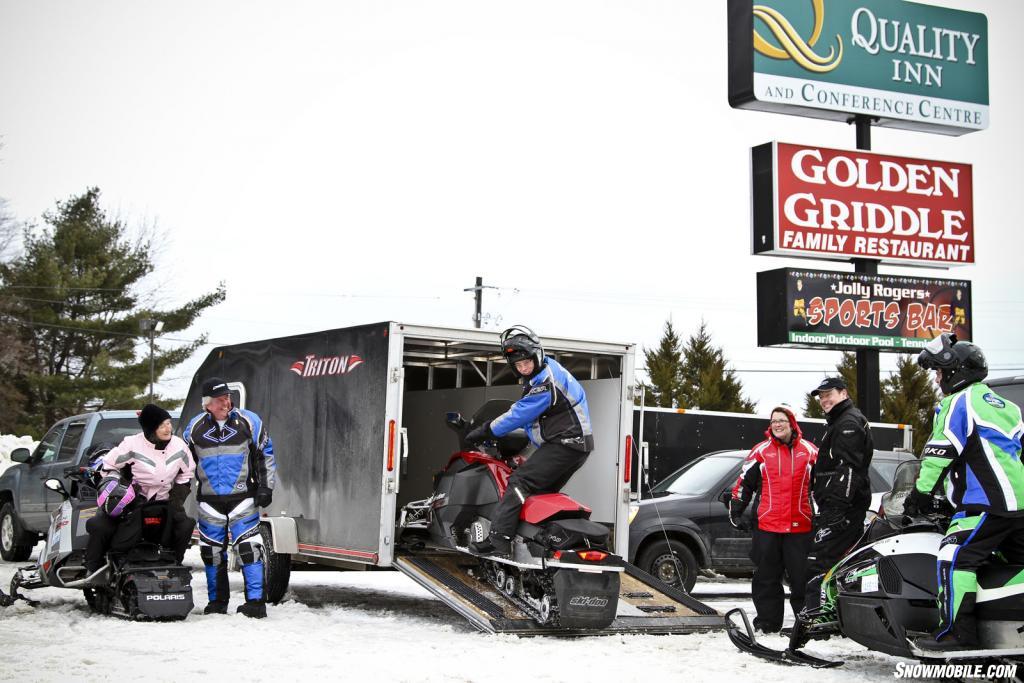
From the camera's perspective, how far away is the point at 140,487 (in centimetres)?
906

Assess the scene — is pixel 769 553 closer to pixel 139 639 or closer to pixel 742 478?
pixel 742 478

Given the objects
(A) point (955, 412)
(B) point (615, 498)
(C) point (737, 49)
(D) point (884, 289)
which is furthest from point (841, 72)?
(A) point (955, 412)

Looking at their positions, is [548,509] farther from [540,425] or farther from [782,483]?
[782,483]

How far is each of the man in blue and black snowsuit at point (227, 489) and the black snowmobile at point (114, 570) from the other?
1.30ft

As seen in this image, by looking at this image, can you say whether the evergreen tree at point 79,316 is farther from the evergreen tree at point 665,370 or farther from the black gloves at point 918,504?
the black gloves at point 918,504

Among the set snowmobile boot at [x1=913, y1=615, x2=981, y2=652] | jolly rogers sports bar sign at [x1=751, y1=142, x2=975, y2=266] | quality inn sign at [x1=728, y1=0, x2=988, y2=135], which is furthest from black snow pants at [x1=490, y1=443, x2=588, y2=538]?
quality inn sign at [x1=728, y1=0, x2=988, y2=135]

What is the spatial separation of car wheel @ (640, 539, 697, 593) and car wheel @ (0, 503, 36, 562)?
292 inches

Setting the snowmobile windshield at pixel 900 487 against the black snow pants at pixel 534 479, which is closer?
the snowmobile windshield at pixel 900 487

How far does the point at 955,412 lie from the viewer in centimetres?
634

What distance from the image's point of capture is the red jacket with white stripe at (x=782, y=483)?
903 cm

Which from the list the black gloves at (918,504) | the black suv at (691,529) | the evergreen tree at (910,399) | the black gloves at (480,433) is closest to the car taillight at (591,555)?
the black gloves at (480,433)

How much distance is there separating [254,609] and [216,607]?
0.37 metres

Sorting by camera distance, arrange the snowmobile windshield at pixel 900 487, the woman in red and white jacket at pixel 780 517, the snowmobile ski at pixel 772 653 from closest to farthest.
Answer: the snowmobile ski at pixel 772 653 → the snowmobile windshield at pixel 900 487 → the woman in red and white jacket at pixel 780 517

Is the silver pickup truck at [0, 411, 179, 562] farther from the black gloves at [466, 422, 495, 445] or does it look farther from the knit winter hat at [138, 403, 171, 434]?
the black gloves at [466, 422, 495, 445]
